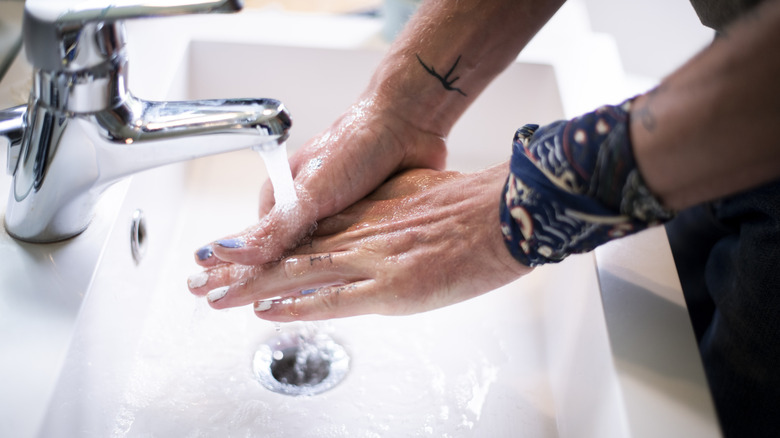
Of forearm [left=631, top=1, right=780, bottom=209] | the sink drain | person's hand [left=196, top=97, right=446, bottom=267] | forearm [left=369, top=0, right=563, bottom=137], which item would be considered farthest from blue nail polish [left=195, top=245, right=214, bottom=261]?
forearm [left=631, top=1, right=780, bottom=209]

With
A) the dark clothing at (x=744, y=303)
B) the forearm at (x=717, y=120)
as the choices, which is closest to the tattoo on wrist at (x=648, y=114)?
the forearm at (x=717, y=120)

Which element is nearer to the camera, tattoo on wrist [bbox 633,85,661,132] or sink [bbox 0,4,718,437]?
tattoo on wrist [bbox 633,85,661,132]

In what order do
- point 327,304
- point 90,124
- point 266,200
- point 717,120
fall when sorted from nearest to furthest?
point 717,120
point 90,124
point 327,304
point 266,200

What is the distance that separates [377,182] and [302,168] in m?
0.08

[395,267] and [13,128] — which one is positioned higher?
[13,128]

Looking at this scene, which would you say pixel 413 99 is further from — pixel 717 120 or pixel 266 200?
pixel 717 120

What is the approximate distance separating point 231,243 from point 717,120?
400 millimetres

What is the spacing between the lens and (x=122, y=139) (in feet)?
1.70

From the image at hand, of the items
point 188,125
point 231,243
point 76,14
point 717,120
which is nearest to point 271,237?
point 231,243

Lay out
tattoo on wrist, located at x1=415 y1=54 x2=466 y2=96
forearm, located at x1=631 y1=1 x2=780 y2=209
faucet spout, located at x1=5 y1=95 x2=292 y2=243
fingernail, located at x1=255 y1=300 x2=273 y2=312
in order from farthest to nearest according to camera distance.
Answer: tattoo on wrist, located at x1=415 y1=54 x2=466 y2=96
fingernail, located at x1=255 y1=300 x2=273 y2=312
faucet spout, located at x1=5 y1=95 x2=292 y2=243
forearm, located at x1=631 y1=1 x2=780 y2=209

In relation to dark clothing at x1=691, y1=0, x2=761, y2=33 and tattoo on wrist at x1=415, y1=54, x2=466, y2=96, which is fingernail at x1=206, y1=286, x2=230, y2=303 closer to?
tattoo on wrist at x1=415, y1=54, x2=466, y2=96

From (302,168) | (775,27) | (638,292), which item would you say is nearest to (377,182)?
(302,168)

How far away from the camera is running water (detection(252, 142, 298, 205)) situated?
55 centimetres

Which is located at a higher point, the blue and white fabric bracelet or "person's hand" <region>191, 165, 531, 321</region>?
the blue and white fabric bracelet
